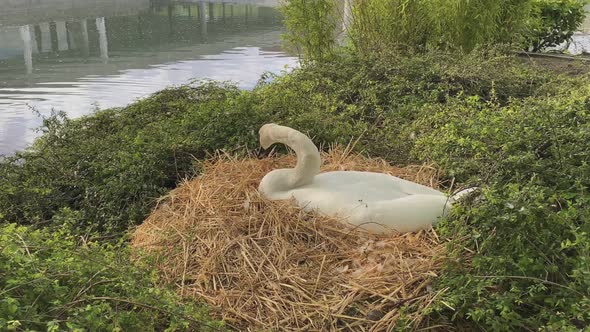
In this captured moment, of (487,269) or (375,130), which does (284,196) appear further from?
(375,130)

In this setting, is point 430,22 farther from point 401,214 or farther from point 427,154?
point 401,214

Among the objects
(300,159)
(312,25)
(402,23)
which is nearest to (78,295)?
(300,159)

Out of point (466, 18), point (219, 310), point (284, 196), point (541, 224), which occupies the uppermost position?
point (466, 18)

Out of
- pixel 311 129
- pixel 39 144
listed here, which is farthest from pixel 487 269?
pixel 39 144

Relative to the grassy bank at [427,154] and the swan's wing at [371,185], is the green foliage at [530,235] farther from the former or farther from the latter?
the swan's wing at [371,185]

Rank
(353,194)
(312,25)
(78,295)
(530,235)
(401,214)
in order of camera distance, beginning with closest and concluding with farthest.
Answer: (78,295)
(530,235)
(401,214)
(353,194)
(312,25)

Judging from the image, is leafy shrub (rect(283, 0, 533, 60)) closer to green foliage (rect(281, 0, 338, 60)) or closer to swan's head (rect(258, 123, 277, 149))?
green foliage (rect(281, 0, 338, 60))

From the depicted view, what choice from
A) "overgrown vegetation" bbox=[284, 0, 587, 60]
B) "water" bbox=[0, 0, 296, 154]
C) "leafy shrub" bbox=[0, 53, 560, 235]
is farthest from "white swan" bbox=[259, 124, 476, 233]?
"overgrown vegetation" bbox=[284, 0, 587, 60]

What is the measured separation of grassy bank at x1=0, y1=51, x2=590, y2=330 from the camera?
167cm

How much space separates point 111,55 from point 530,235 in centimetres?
684

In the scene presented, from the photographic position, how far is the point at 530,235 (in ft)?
5.64

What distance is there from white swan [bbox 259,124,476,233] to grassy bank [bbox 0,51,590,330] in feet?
0.78

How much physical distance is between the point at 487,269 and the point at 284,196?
1104 millimetres

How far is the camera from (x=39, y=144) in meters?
3.81
